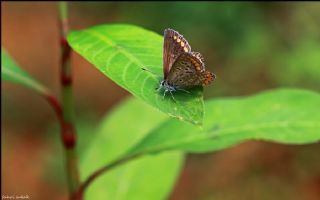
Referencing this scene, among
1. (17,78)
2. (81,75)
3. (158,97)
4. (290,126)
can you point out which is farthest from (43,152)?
(158,97)

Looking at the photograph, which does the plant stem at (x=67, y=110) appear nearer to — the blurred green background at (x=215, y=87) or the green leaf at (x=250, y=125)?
the green leaf at (x=250, y=125)

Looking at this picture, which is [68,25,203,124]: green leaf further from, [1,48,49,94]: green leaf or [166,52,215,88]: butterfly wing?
[1,48,49,94]: green leaf

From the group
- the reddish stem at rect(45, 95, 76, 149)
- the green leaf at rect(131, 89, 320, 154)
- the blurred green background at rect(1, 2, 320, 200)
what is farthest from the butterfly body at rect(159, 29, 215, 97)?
the blurred green background at rect(1, 2, 320, 200)

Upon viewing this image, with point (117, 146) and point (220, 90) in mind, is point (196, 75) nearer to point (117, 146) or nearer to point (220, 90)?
point (117, 146)

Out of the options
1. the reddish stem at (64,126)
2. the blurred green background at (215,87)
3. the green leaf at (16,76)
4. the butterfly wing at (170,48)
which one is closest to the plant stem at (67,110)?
the reddish stem at (64,126)

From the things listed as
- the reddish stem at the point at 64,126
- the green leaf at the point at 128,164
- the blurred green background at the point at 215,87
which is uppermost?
the reddish stem at the point at 64,126

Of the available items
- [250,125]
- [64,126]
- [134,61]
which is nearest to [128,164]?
[64,126]

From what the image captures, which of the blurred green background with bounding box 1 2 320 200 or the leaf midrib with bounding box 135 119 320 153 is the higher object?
the leaf midrib with bounding box 135 119 320 153
